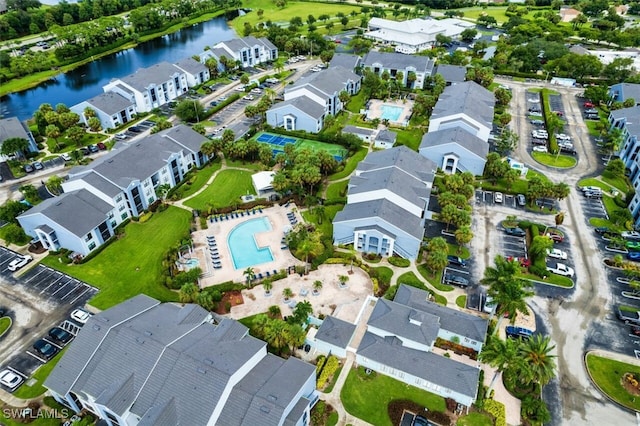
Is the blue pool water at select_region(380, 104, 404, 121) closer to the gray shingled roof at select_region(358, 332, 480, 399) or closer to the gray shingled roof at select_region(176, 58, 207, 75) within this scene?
the gray shingled roof at select_region(176, 58, 207, 75)

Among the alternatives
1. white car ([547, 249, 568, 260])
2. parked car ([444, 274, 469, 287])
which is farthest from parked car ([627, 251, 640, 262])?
parked car ([444, 274, 469, 287])

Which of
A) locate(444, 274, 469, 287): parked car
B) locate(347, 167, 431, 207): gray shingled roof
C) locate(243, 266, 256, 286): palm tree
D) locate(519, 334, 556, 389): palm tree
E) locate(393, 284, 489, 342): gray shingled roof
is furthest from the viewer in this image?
locate(347, 167, 431, 207): gray shingled roof

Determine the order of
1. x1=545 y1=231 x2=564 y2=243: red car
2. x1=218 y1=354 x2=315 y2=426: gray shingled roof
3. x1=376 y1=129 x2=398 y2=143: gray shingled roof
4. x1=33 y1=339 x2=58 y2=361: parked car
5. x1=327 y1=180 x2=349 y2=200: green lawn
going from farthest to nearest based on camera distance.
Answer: x1=376 y1=129 x2=398 y2=143: gray shingled roof < x1=327 y1=180 x2=349 y2=200: green lawn < x1=545 y1=231 x2=564 y2=243: red car < x1=33 y1=339 x2=58 y2=361: parked car < x1=218 y1=354 x2=315 y2=426: gray shingled roof

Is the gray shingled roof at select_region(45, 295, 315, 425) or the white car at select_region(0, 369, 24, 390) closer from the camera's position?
the gray shingled roof at select_region(45, 295, 315, 425)

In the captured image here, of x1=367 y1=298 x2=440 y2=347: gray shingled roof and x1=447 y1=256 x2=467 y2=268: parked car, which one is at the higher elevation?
x1=367 y1=298 x2=440 y2=347: gray shingled roof

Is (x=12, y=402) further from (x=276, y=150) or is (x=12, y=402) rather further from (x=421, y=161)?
(x=421, y=161)

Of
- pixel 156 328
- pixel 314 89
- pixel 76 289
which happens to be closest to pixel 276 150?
pixel 314 89

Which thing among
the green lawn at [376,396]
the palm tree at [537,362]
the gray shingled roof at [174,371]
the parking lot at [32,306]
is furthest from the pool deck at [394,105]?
the parking lot at [32,306]
